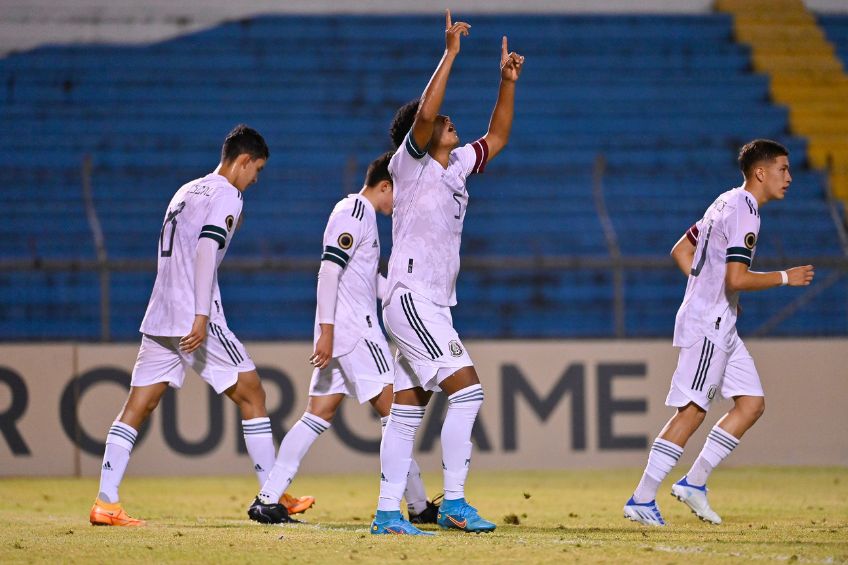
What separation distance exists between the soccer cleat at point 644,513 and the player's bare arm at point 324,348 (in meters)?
1.71

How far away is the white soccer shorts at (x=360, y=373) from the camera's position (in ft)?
22.3

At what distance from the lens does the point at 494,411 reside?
10.7 metres

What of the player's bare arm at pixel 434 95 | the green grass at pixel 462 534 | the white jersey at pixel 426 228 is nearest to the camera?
the green grass at pixel 462 534

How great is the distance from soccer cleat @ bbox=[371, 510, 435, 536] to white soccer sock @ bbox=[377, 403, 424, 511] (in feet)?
0.09

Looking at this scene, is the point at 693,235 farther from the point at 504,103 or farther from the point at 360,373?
the point at 360,373

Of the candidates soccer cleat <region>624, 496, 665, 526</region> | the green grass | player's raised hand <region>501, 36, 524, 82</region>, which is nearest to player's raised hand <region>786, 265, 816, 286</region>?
the green grass

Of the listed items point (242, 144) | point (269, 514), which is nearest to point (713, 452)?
point (269, 514)

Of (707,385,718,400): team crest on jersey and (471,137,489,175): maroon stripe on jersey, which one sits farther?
(707,385,718,400): team crest on jersey

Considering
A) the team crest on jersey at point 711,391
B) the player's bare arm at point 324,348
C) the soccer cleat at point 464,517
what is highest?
the player's bare arm at point 324,348

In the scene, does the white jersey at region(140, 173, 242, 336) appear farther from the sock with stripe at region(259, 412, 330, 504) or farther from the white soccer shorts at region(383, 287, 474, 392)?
the white soccer shorts at region(383, 287, 474, 392)

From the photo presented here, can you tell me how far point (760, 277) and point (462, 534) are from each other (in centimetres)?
196

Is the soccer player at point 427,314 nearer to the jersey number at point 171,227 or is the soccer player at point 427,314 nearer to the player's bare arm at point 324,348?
the player's bare arm at point 324,348

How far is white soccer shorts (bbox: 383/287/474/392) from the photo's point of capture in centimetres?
580

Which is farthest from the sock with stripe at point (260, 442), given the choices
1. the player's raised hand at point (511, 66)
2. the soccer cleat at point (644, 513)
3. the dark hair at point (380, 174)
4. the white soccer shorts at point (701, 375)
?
the player's raised hand at point (511, 66)
